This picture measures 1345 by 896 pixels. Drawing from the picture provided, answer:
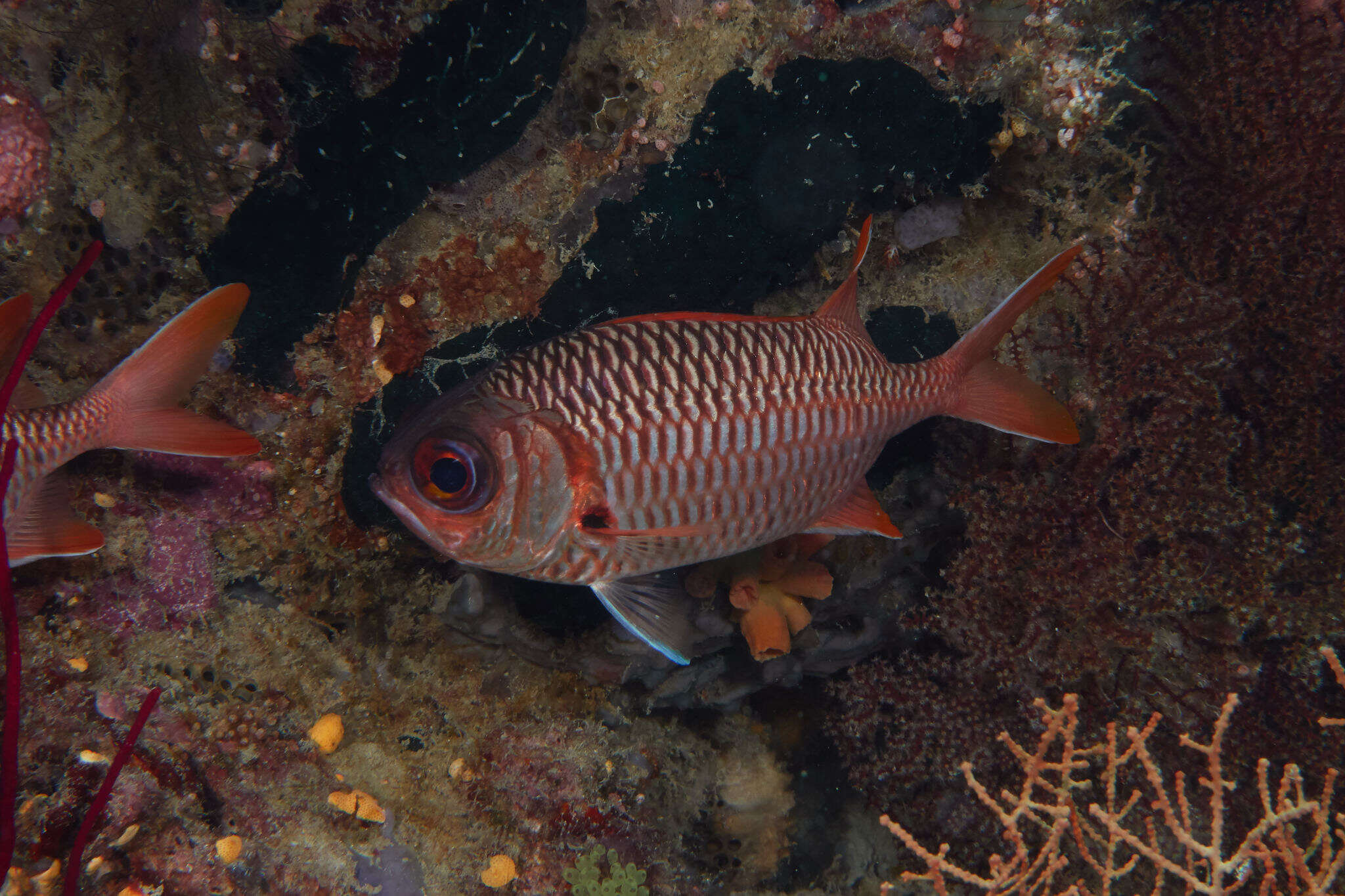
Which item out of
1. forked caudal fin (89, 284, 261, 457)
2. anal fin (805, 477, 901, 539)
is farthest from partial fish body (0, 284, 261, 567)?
anal fin (805, 477, 901, 539)

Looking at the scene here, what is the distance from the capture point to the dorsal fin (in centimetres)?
319

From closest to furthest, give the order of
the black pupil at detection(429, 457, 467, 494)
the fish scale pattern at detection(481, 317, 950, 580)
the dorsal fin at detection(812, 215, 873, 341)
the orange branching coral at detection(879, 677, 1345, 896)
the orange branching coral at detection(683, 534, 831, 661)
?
the orange branching coral at detection(879, 677, 1345, 896), the black pupil at detection(429, 457, 467, 494), the fish scale pattern at detection(481, 317, 950, 580), the dorsal fin at detection(812, 215, 873, 341), the orange branching coral at detection(683, 534, 831, 661)

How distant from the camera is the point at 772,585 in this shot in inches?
157

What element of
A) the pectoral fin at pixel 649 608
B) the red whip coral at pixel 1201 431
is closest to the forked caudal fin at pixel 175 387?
the pectoral fin at pixel 649 608

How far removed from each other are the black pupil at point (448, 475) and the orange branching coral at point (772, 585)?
175 centimetres

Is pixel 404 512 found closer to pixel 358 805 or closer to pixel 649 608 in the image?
pixel 649 608

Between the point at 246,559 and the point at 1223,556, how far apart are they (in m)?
5.29

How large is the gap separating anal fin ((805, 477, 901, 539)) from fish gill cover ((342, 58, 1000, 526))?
48.9 inches

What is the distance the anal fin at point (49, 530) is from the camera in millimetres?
2816

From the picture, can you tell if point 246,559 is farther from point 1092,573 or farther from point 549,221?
point 1092,573

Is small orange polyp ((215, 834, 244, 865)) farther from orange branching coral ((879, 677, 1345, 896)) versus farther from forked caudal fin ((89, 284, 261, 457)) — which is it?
orange branching coral ((879, 677, 1345, 896))

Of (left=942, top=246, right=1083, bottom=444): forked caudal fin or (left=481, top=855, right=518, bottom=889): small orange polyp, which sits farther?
(left=481, top=855, right=518, bottom=889): small orange polyp

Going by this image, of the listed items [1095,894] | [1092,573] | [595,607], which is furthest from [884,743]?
[595,607]

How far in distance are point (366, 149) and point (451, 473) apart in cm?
172
